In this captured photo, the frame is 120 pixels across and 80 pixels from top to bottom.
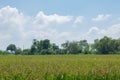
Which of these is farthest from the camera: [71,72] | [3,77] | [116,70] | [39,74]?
[116,70]

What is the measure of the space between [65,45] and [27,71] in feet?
359

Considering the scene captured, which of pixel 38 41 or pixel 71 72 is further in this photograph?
pixel 38 41

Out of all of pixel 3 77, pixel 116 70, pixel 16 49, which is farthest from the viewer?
pixel 16 49

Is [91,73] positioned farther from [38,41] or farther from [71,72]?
[38,41]

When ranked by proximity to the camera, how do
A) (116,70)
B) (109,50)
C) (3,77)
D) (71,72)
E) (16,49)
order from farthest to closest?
1. (16,49)
2. (109,50)
3. (116,70)
4. (71,72)
5. (3,77)

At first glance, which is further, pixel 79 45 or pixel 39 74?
pixel 79 45

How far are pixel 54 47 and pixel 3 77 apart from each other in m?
104

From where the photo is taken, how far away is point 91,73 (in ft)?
43.9

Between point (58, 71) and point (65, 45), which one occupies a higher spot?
point (65, 45)

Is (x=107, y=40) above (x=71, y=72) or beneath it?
→ above

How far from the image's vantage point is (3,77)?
1109cm

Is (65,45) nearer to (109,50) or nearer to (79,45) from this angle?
(79,45)

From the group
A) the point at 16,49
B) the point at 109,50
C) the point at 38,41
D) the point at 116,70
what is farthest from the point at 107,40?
the point at 116,70

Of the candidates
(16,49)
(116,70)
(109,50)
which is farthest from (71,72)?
(16,49)
